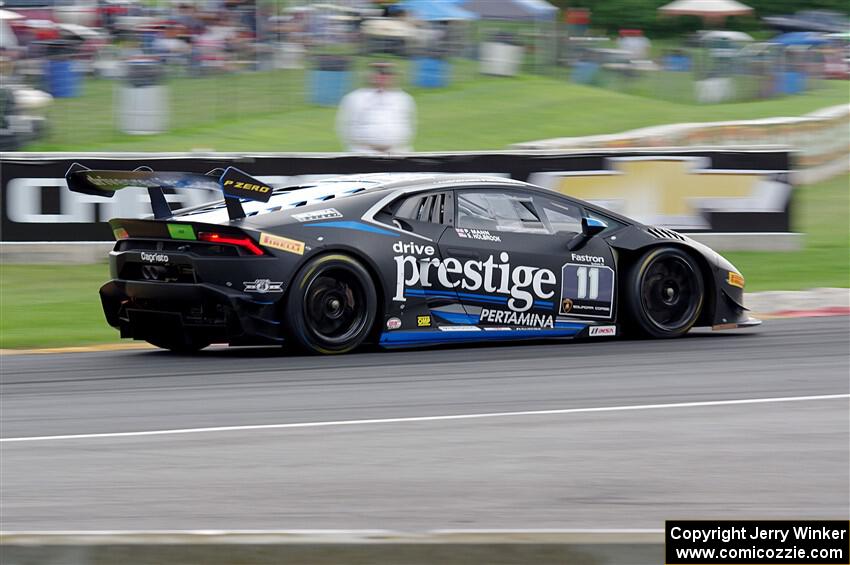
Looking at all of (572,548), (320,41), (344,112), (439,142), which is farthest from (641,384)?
(320,41)

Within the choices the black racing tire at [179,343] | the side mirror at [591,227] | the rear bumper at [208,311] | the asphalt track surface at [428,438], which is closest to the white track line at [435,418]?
the asphalt track surface at [428,438]

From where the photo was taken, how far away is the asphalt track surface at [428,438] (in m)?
5.04

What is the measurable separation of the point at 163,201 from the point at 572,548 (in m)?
5.79

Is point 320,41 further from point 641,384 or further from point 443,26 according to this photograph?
point 641,384

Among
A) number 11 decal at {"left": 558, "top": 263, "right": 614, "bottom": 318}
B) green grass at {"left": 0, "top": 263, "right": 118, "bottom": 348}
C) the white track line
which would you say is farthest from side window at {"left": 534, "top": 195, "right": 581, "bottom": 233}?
Result: green grass at {"left": 0, "top": 263, "right": 118, "bottom": 348}

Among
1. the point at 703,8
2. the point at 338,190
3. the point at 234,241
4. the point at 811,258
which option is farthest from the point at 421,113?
the point at 234,241

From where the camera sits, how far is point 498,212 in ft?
31.0

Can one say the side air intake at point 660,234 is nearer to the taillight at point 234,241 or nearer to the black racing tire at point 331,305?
the black racing tire at point 331,305

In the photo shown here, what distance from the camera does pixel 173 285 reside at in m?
8.63

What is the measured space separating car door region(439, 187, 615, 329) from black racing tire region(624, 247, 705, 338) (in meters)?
0.19

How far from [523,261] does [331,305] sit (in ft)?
4.62

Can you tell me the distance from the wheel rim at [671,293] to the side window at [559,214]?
0.63 metres

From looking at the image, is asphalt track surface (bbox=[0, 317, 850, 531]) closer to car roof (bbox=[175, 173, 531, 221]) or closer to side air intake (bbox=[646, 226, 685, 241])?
side air intake (bbox=[646, 226, 685, 241])

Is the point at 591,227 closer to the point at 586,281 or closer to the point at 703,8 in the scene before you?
the point at 586,281
